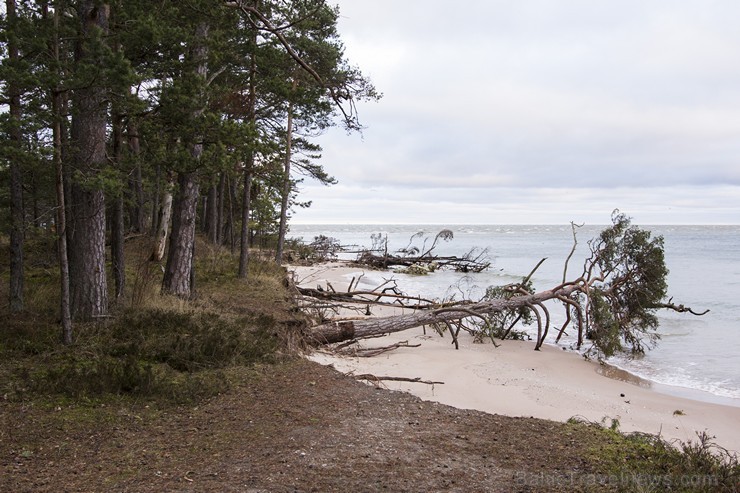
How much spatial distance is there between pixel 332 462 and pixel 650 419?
5075 mm

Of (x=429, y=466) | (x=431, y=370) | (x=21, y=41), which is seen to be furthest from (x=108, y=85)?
(x=431, y=370)

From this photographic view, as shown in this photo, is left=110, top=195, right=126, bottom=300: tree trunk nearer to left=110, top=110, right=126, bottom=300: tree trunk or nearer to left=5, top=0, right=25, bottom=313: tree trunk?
left=110, top=110, right=126, bottom=300: tree trunk

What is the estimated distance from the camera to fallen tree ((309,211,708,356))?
11.1 metres

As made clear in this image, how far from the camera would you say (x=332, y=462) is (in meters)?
4.04

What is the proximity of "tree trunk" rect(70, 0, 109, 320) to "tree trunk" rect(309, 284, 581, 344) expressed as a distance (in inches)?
147

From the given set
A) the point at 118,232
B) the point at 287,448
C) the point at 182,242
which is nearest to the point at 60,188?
the point at 118,232

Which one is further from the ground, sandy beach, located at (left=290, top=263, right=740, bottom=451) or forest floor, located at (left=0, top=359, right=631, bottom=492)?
forest floor, located at (left=0, top=359, right=631, bottom=492)

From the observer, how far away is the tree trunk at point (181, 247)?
35.3ft

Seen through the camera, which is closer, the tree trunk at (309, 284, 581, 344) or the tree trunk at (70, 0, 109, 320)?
the tree trunk at (70, 0, 109, 320)

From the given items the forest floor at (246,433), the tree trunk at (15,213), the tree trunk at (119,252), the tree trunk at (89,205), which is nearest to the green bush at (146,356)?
the forest floor at (246,433)

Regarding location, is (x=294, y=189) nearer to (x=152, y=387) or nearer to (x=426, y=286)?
(x=426, y=286)

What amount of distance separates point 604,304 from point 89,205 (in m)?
10.4

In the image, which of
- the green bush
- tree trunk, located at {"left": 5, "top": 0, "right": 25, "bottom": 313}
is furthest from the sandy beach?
tree trunk, located at {"left": 5, "top": 0, "right": 25, "bottom": 313}

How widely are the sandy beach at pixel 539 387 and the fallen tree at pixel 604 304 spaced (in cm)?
61
